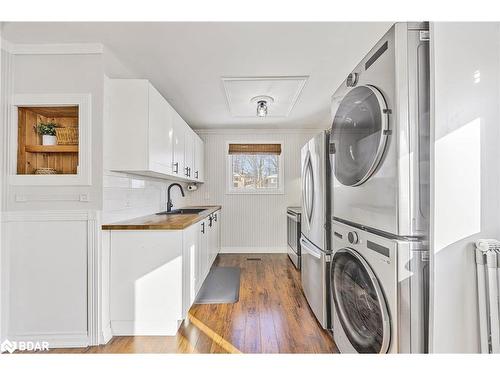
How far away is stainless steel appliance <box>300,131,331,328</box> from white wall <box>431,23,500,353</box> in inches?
39.9

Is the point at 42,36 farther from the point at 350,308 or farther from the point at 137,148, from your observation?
the point at 350,308

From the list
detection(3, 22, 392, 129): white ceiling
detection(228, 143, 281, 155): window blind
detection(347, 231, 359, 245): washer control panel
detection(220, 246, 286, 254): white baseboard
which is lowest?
detection(220, 246, 286, 254): white baseboard

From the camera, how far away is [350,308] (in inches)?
57.0

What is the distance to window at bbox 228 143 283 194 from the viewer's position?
4.77 meters

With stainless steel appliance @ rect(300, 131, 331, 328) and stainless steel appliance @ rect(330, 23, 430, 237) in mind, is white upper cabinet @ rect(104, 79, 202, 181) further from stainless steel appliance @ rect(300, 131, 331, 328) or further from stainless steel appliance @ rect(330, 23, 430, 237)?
stainless steel appliance @ rect(330, 23, 430, 237)

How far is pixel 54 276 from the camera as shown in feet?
6.22

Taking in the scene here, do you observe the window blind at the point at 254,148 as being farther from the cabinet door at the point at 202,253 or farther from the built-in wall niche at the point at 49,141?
the built-in wall niche at the point at 49,141

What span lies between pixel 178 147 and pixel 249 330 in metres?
2.07

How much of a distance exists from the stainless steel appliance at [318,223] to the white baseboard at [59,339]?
1.84 meters

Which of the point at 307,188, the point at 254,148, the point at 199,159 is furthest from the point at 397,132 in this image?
the point at 254,148

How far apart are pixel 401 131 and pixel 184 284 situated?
6.31 ft

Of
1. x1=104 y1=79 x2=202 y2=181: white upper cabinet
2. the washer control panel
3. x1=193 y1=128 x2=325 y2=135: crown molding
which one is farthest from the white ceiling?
x1=193 y1=128 x2=325 y2=135: crown molding

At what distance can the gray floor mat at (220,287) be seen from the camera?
2.66 m
